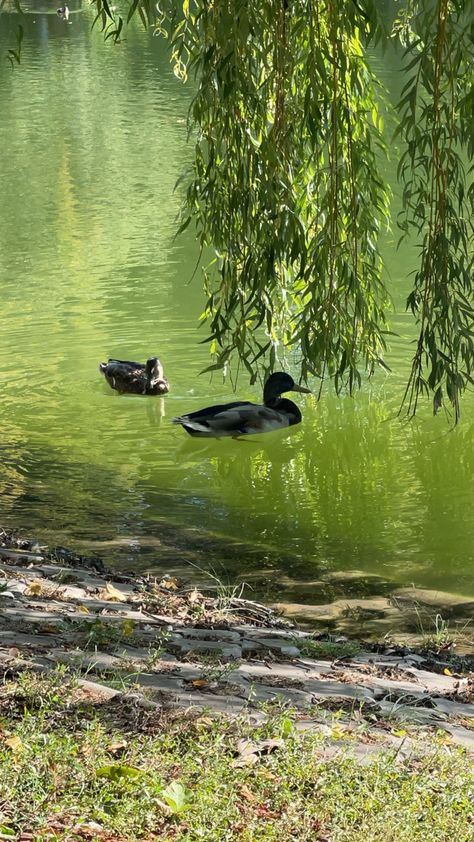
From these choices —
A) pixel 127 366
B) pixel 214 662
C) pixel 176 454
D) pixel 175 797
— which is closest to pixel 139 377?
pixel 127 366

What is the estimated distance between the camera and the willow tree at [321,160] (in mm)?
5832

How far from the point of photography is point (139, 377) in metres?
10.4

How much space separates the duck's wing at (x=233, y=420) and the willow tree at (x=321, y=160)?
2.30 m

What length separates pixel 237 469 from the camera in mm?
9430

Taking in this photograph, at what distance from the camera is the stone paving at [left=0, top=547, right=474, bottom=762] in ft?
14.1

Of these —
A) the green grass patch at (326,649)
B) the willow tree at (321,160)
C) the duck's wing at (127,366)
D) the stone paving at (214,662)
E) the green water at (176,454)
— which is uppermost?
the willow tree at (321,160)

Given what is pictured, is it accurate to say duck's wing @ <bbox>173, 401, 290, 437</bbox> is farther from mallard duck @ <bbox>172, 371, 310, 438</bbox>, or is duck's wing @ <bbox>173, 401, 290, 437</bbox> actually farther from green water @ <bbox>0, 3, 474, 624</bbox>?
green water @ <bbox>0, 3, 474, 624</bbox>

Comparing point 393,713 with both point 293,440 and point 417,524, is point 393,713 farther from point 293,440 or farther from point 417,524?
point 293,440

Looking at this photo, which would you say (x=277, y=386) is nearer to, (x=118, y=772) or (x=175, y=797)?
(x=118, y=772)

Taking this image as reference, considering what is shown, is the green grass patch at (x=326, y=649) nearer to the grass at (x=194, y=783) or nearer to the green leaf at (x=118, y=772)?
the grass at (x=194, y=783)

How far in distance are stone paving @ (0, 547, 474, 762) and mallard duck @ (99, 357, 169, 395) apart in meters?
4.25

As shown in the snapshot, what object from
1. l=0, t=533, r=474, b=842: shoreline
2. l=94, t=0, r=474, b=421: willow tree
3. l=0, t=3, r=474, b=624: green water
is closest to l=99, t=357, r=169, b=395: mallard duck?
l=0, t=3, r=474, b=624: green water

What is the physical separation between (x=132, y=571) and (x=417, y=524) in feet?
6.71

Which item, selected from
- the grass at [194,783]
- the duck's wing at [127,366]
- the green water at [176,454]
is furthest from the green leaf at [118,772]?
the duck's wing at [127,366]
